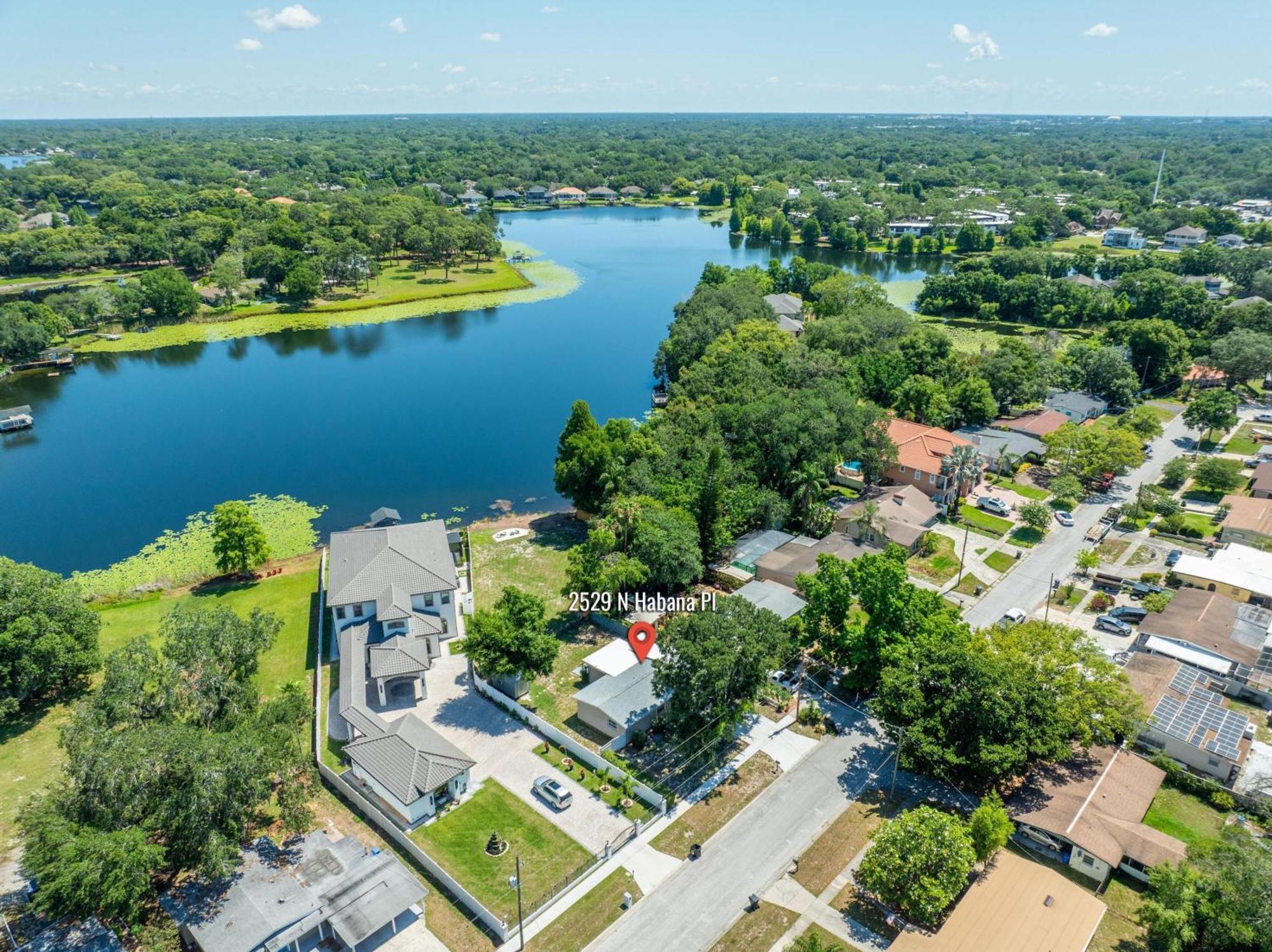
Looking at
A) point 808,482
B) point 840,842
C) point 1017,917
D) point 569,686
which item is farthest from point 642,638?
point 1017,917

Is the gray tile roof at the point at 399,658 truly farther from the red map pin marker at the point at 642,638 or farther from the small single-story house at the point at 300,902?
the red map pin marker at the point at 642,638

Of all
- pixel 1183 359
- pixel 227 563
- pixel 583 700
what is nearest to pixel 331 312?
pixel 227 563

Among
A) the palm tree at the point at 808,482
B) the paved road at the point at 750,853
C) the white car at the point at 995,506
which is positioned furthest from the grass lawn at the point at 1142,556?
the paved road at the point at 750,853

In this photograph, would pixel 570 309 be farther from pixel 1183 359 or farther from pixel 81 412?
pixel 1183 359

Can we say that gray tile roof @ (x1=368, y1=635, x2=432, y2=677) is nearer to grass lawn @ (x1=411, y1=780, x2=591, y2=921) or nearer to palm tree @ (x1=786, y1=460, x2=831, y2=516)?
grass lawn @ (x1=411, y1=780, x2=591, y2=921)

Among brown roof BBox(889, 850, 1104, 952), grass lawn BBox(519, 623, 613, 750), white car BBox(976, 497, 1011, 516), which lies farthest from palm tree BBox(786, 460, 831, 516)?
brown roof BBox(889, 850, 1104, 952)

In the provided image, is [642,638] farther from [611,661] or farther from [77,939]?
[77,939]
